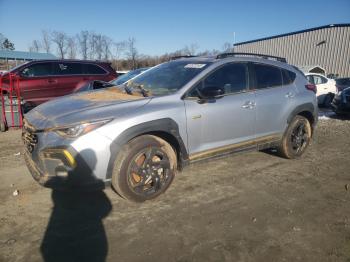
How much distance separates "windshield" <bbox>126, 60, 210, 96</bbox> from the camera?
13.7ft

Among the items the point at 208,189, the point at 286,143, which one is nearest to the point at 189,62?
the point at 208,189

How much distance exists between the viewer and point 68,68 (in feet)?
32.1

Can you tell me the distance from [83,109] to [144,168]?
975 millimetres

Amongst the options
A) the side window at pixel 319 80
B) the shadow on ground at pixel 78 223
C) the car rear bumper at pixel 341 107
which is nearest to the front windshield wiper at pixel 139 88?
the shadow on ground at pixel 78 223

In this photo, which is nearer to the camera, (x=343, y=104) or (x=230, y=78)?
(x=230, y=78)

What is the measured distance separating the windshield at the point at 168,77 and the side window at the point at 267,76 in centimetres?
96

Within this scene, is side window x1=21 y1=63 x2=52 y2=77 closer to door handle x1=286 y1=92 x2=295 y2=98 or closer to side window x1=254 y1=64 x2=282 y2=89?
side window x1=254 y1=64 x2=282 y2=89

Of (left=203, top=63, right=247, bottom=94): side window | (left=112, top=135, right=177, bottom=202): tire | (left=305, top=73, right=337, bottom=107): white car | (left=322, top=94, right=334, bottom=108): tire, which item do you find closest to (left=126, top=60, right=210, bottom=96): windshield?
(left=203, top=63, right=247, bottom=94): side window

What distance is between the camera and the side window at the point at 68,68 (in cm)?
962

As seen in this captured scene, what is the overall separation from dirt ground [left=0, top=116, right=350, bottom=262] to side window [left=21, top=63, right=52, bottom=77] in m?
5.11

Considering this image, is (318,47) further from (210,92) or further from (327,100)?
(210,92)

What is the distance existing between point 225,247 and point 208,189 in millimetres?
1382

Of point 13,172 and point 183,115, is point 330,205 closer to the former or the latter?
point 183,115

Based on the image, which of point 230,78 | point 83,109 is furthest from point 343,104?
point 83,109
